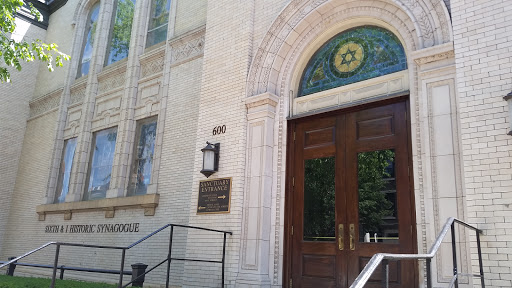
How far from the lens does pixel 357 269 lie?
681cm

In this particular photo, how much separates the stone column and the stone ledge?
9.71 feet

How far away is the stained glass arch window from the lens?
7531 mm

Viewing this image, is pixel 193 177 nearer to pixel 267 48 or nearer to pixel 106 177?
pixel 267 48

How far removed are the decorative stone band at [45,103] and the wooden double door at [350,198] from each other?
9.69 m

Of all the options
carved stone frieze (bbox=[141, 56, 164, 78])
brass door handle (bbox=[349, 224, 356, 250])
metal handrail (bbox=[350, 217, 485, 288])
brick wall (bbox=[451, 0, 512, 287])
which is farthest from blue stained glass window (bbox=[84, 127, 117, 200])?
metal handrail (bbox=[350, 217, 485, 288])

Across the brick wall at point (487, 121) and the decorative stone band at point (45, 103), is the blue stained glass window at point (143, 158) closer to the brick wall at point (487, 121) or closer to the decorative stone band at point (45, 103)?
the decorative stone band at point (45, 103)

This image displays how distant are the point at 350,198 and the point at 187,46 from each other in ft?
19.2

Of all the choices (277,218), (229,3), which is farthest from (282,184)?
(229,3)

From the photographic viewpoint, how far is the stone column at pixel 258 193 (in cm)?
762

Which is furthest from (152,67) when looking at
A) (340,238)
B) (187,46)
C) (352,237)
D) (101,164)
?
(352,237)

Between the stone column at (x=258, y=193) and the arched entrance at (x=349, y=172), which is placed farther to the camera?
the stone column at (x=258, y=193)

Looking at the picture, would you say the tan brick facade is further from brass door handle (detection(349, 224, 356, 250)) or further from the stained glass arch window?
brass door handle (detection(349, 224, 356, 250))

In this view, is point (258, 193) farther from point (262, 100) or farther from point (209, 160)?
point (262, 100)

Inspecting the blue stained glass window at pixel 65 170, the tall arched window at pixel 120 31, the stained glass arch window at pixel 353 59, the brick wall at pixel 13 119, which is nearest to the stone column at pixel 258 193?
the stained glass arch window at pixel 353 59
